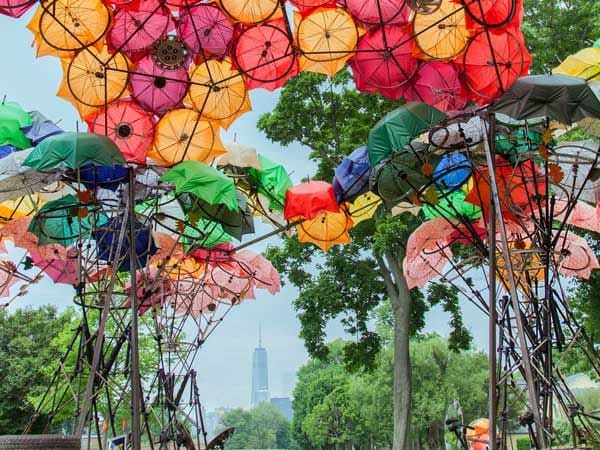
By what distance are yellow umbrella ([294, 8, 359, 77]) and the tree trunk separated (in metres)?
9.17

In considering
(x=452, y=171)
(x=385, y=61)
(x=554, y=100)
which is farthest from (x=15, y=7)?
(x=554, y=100)

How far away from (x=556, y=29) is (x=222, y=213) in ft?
35.0

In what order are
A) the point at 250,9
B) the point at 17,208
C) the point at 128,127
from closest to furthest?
the point at 250,9 < the point at 128,127 < the point at 17,208

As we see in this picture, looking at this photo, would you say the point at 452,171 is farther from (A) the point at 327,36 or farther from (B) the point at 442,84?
(A) the point at 327,36

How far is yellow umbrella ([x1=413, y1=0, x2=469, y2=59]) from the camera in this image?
823 centimetres

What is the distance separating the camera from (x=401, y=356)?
1727 cm

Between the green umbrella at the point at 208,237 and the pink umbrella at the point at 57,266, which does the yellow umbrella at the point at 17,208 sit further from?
the green umbrella at the point at 208,237

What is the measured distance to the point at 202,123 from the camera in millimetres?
9672

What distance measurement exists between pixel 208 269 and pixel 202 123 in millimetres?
4740

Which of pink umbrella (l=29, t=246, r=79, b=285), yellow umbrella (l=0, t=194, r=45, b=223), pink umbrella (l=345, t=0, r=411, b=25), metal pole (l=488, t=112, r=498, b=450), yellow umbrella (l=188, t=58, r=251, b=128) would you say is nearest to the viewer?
metal pole (l=488, t=112, r=498, b=450)

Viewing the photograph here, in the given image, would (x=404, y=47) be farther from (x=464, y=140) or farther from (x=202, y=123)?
(x=202, y=123)

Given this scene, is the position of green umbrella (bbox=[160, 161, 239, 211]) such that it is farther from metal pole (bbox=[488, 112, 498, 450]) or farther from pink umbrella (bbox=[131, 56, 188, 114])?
metal pole (bbox=[488, 112, 498, 450])

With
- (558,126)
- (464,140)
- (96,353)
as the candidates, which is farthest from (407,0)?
(96,353)

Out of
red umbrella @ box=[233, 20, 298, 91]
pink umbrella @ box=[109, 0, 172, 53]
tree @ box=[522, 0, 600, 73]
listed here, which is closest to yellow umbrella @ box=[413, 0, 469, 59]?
red umbrella @ box=[233, 20, 298, 91]
